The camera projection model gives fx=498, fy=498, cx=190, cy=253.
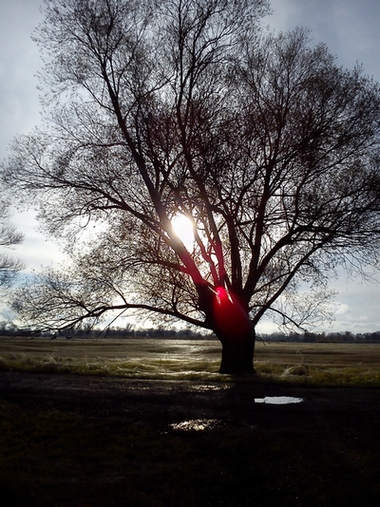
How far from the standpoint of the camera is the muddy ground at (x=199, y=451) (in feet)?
18.9

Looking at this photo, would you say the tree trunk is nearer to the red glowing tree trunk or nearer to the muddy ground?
the red glowing tree trunk

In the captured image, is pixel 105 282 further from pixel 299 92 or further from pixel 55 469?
pixel 55 469

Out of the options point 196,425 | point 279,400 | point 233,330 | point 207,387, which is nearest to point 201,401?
point 279,400

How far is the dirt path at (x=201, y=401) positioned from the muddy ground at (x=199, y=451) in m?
0.04

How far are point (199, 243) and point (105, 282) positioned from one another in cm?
384

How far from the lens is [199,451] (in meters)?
7.17

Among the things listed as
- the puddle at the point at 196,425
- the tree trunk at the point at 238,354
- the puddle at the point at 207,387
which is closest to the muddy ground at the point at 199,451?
the puddle at the point at 196,425

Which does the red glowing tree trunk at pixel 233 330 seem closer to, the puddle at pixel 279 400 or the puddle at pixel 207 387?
the puddle at pixel 207 387

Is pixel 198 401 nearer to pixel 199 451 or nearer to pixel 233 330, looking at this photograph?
pixel 199 451

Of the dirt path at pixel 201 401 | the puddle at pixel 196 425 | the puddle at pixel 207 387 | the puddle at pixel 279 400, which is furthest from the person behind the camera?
the puddle at pixel 207 387

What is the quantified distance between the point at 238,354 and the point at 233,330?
898mm

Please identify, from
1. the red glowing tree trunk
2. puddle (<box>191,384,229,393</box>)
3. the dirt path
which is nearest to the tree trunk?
the red glowing tree trunk

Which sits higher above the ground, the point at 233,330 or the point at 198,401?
the point at 233,330

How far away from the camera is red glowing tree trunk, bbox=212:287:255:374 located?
1828 cm
